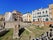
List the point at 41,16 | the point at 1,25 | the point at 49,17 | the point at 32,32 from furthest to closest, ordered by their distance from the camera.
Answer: the point at 41,16
the point at 49,17
the point at 1,25
the point at 32,32

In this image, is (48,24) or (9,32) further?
(48,24)

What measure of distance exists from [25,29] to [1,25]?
1425cm

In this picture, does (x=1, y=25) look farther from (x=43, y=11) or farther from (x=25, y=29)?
(x=43, y=11)

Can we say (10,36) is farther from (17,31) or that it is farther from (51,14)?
(51,14)

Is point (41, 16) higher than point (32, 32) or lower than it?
higher

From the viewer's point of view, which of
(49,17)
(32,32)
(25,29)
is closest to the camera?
(32,32)

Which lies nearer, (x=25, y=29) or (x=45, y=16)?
(x=25, y=29)

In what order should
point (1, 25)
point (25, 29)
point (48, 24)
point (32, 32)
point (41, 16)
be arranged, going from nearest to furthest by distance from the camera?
1. point (32, 32)
2. point (25, 29)
3. point (48, 24)
4. point (1, 25)
5. point (41, 16)

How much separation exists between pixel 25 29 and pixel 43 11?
2513 centimetres

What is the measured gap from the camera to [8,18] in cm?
Result: 7450

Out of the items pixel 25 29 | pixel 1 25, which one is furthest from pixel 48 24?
pixel 1 25

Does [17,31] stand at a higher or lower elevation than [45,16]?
lower

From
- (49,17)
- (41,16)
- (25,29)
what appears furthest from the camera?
(41,16)

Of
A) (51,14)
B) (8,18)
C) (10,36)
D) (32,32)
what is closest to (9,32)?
(10,36)
